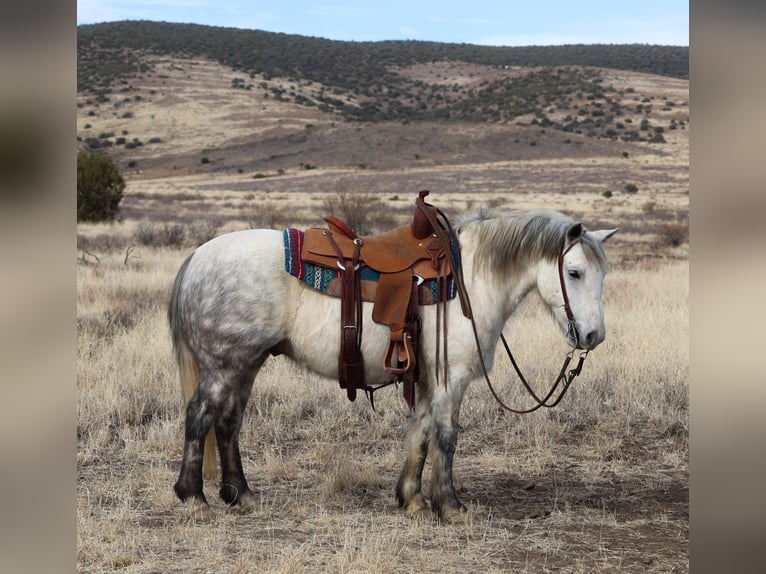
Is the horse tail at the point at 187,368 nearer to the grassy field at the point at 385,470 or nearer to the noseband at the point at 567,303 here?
the grassy field at the point at 385,470

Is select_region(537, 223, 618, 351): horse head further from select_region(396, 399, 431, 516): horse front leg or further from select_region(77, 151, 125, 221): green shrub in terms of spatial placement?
select_region(77, 151, 125, 221): green shrub

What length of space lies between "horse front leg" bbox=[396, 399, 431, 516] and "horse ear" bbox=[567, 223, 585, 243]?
1397 mm

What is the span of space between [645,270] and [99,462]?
38.3ft

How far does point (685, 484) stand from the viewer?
604 cm

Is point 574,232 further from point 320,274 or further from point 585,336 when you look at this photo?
point 320,274

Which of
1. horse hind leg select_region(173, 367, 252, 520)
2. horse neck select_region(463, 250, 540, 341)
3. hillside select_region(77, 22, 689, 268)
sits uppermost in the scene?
hillside select_region(77, 22, 689, 268)

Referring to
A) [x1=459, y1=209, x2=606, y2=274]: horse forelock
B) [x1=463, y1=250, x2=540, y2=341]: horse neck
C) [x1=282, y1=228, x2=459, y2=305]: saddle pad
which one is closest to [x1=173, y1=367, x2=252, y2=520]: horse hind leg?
[x1=282, y1=228, x2=459, y2=305]: saddle pad

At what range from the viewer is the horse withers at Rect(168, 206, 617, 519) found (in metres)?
5.14

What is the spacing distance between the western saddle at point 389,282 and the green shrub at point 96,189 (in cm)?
1975

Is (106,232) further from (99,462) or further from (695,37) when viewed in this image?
(695,37)

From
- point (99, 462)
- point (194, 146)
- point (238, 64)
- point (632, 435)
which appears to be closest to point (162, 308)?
point (99, 462)

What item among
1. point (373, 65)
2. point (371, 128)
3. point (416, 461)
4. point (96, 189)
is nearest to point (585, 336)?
point (416, 461)
